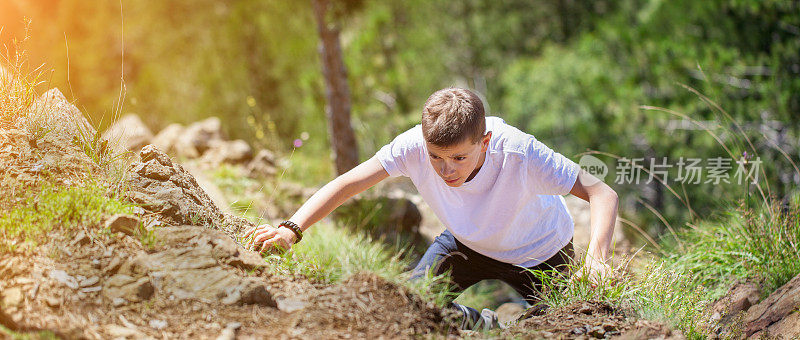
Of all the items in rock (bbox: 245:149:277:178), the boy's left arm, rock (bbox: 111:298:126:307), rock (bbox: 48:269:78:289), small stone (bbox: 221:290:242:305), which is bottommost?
the boy's left arm

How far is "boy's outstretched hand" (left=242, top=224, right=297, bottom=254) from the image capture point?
127 inches

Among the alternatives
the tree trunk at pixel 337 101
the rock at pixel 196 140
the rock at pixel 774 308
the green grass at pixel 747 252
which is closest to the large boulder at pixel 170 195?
the green grass at pixel 747 252

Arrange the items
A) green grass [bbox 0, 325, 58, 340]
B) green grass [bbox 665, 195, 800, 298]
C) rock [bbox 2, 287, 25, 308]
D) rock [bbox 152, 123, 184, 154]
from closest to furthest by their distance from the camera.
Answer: green grass [bbox 0, 325, 58, 340] < rock [bbox 2, 287, 25, 308] < green grass [bbox 665, 195, 800, 298] < rock [bbox 152, 123, 184, 154]

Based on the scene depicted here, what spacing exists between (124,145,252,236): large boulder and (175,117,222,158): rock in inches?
163

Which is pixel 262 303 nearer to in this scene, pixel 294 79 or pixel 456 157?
pixel 456 157

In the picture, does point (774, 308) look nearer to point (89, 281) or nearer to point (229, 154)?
point (89, 281)

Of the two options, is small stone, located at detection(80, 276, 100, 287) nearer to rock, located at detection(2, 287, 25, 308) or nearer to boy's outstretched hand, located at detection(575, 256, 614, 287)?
rock, located at detection(2, 287, 25, 308)

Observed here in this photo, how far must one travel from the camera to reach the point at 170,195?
3199 mm

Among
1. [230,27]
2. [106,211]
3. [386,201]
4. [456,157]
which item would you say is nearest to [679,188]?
[386,201]

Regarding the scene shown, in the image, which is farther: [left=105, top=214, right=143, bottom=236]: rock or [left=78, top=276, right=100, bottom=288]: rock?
[left=105, top=214, right=143, bottom=236]: rock

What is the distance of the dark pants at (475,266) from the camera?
145 inches

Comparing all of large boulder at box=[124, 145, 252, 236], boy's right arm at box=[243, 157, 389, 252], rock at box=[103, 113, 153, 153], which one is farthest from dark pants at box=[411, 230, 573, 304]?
rock at box=[103, 113, 153, 153]

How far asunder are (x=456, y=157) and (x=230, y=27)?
12.5 m

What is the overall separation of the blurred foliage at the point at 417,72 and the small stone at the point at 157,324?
5.38 m
